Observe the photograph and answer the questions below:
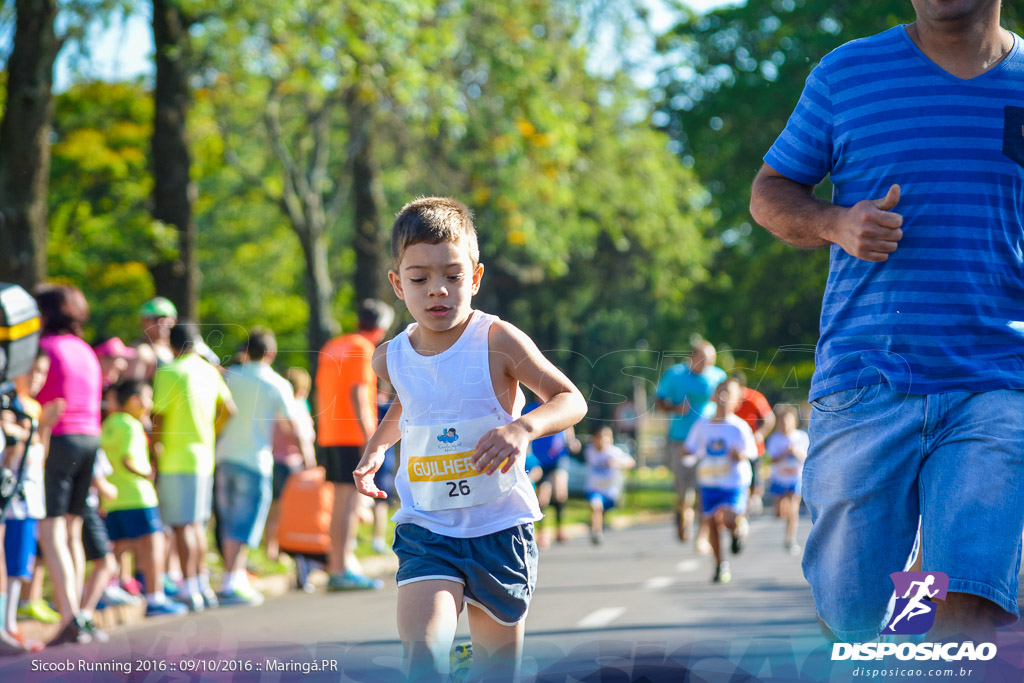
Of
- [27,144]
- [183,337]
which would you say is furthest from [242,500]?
[27,144]

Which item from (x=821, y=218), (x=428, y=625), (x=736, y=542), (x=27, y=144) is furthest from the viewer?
(x=736, y=542)

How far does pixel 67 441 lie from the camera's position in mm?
7211

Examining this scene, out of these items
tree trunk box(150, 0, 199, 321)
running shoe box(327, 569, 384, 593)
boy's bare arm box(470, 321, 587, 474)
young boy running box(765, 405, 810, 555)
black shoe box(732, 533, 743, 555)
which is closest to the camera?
boy's bare arm box(470, 321, 587, 474)

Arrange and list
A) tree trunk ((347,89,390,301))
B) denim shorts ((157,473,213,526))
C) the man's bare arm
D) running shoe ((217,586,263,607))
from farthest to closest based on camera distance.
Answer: tree trunk ((347,89,390,301)) < running shoe ((217,586,263,607)) < denim shorts ((157,473,213,526)) < the man's bare arm

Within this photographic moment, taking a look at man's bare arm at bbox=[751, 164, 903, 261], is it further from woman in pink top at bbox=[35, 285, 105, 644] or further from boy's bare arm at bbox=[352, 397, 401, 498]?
woman in pink top at bbox=[35, 285, 105, 644]

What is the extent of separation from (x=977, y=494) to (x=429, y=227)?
153 centimetres

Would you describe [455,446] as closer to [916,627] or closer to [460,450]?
[460,450]

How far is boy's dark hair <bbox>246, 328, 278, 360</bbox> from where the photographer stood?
9047 millimetres

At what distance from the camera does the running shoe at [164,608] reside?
8.48 m

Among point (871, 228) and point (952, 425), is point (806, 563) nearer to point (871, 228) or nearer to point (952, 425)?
point (952, 425)

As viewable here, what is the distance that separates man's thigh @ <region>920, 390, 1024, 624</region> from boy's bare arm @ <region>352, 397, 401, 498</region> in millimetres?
1370

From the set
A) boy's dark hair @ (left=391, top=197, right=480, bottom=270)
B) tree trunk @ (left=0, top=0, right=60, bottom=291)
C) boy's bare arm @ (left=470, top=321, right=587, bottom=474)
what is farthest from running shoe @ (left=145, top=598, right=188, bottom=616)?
boy's bare arm @ (left=470, top=321, right=587, bottom=474)

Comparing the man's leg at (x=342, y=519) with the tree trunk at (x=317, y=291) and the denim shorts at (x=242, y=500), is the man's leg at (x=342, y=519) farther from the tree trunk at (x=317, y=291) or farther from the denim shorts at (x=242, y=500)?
the tree trunk at (x=317, y=291)

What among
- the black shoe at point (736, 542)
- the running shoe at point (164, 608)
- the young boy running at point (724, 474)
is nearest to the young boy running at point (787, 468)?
the black shoe at point (736, 542)
